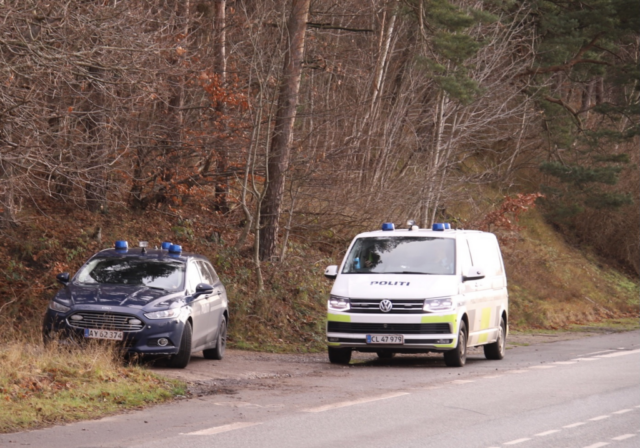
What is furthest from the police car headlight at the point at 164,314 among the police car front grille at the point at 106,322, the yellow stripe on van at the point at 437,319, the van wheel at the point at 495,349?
the van wheel at the point at 495,349

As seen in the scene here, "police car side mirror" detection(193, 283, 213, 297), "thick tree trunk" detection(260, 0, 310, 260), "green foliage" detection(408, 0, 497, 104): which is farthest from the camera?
"green foliage" detection(408, 0, 497, 104)

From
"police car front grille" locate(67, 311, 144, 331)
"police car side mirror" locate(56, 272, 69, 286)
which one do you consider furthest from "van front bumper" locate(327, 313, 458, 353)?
"police car side mirror" locate(56, 272, 69, 286)

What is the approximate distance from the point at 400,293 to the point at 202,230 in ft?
31.8

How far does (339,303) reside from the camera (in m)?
15.7

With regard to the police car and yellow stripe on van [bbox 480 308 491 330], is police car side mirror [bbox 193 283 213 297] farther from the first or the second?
yellow stripe on van [bbox 480 308 491 330]

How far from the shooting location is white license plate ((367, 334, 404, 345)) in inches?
603

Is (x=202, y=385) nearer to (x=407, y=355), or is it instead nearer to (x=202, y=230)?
(x=407, y=355)

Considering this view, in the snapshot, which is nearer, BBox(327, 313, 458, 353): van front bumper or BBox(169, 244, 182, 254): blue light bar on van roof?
BBox(327, 313, 458, 353): van front bumper

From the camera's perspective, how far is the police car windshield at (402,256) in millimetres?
16281

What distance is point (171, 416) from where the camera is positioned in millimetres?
10258

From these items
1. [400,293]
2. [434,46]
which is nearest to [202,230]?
[434,46]

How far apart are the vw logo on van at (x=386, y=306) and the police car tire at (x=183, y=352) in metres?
3.01

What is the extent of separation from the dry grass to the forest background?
4237 millimetres

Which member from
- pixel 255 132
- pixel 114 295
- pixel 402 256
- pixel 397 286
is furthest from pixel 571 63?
pixel 114 295
